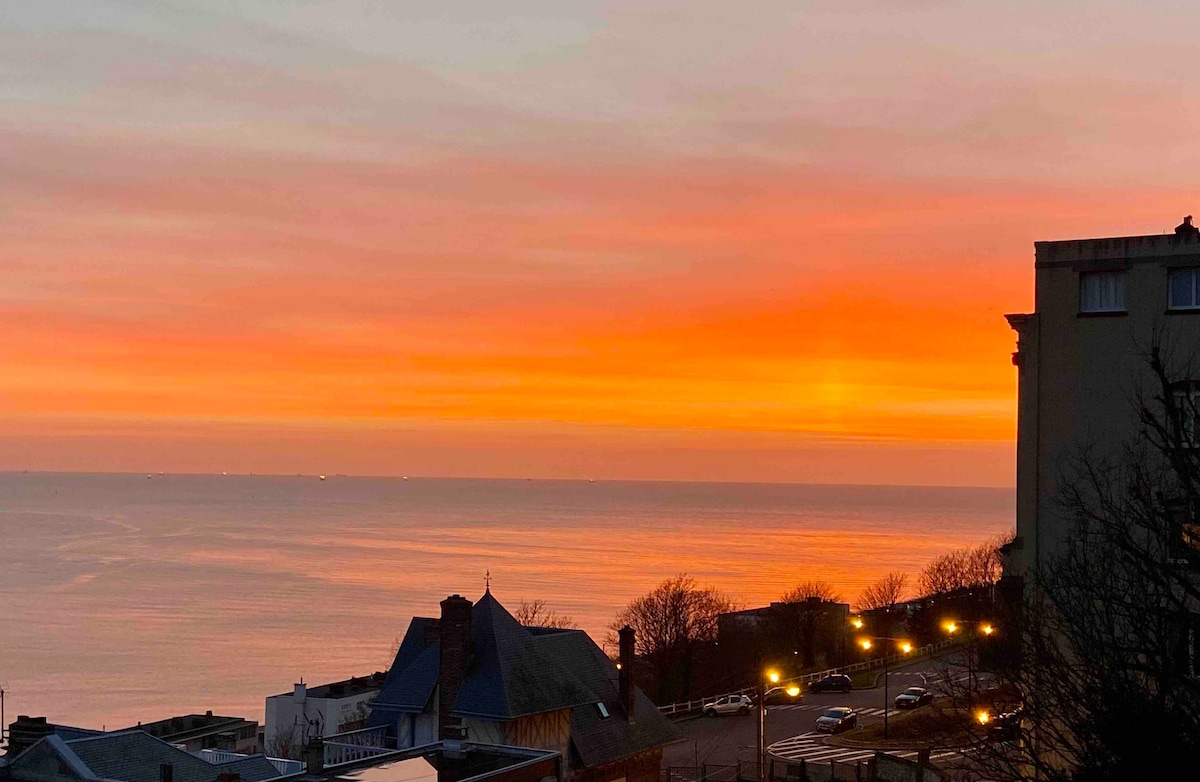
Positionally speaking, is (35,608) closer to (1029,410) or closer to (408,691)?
(408,691)

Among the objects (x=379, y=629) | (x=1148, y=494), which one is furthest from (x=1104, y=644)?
(x=379, y=629)

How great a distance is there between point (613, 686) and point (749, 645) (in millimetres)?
52573

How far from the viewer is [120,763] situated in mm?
31234

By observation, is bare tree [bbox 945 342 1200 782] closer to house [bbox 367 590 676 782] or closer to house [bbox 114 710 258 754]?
house [bbox 367 590 676 782]

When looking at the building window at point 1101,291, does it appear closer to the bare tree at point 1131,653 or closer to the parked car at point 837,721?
the bare tree at point 1131,653

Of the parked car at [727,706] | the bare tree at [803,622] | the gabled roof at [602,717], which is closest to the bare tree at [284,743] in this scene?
the parked car at [727,706]

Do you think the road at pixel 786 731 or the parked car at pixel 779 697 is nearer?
the road at pixel 786 731

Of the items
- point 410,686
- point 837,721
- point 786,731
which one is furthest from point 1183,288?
point 786,731

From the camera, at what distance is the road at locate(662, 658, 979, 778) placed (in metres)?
55.2

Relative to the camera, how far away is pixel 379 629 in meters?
131

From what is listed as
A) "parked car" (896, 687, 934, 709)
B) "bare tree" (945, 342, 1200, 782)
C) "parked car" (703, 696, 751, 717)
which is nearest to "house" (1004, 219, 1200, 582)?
"bare tree" (945, 342, 1200, 782)

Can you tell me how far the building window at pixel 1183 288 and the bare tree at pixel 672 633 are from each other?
62.1m

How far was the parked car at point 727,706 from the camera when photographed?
223ft

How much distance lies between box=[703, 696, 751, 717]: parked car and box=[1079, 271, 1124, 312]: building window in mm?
44377
